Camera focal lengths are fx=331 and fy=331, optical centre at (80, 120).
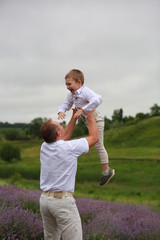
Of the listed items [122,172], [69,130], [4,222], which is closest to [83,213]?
[4,222]

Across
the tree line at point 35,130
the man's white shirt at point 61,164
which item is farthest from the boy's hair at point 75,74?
the tree line at point 35,130

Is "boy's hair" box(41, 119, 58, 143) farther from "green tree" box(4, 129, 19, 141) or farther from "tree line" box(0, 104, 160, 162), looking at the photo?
"green tree" box(4, 129, 19, 141)

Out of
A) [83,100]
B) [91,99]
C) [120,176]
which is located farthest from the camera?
[120,176]

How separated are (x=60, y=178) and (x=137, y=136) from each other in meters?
56.0

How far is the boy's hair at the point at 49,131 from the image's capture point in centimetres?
410

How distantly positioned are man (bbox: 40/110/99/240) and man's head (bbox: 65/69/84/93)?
2.63ft

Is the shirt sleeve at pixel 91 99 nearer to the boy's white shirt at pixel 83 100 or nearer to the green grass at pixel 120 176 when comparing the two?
the boy's white shirt at pixel 83 100

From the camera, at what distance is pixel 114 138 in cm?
5928

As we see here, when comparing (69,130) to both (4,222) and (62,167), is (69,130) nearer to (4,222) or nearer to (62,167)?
(62,167)

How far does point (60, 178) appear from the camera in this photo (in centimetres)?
409

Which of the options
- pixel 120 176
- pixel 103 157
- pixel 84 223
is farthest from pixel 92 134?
pixel 120 176

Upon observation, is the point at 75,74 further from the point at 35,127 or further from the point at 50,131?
the point at 35,127

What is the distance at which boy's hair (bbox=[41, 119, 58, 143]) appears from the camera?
4.10 metres

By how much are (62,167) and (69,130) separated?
1161mm
